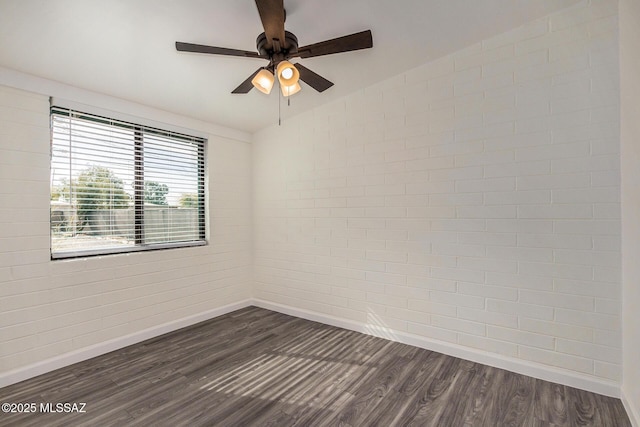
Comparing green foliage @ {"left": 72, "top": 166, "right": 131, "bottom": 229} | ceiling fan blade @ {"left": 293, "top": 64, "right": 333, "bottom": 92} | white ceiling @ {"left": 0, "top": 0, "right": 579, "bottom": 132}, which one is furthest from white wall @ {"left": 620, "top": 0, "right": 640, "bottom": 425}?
green foliage @ {"left": 72, "top": 166, "right": 131, "bottom": 229}

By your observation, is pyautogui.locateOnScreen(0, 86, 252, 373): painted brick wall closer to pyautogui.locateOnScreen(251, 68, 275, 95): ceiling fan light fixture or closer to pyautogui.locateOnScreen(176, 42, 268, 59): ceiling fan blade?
pyautogui.locateOnScreen(176, 42, 268, 59): ceiling fan blade

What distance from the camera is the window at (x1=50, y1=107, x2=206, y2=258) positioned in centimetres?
272

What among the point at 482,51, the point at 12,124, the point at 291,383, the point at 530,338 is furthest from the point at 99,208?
the point at 530,338

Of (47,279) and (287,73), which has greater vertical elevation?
(287,73)

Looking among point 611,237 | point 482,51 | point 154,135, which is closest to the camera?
point 611,237

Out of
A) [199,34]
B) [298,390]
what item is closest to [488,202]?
[298,390]

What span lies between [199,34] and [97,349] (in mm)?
2860

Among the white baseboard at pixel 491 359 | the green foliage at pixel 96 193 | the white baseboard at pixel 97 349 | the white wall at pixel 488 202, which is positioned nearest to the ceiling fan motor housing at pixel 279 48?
the white wall at pixel 488 202

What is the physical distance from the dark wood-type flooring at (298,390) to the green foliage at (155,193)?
4.89 ft

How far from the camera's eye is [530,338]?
7.90 ft

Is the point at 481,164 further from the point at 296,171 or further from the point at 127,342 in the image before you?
the point at 127,342

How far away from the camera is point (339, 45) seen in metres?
1.97

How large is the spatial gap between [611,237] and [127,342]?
4.18 meters

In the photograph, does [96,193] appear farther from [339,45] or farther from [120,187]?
[339,45]
